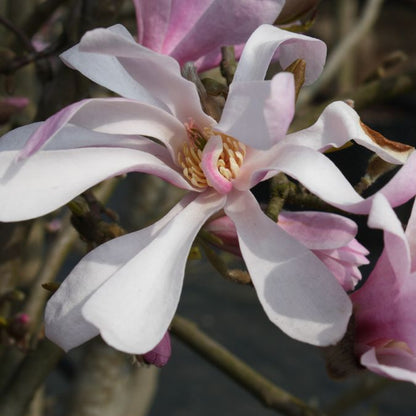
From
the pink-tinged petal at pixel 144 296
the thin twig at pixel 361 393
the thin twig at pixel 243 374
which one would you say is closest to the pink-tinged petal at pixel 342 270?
the pink-tinged petal at pixel 144 296

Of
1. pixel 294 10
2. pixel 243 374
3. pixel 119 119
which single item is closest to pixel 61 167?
pixel 119 119

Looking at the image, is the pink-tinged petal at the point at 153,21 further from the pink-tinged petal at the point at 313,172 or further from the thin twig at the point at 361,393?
the thin twig at the point at 361,393

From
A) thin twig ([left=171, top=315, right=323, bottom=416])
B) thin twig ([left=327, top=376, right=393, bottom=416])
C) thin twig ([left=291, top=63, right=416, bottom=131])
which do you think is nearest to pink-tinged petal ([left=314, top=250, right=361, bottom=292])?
thin twig ([left=171, top=315, right=323, bottom=416])

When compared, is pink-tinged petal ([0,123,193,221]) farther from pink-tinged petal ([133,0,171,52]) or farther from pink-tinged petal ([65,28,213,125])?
pink-tinged petal ([133,0,171,52])

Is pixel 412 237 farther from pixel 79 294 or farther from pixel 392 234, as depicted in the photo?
pixel 79 294

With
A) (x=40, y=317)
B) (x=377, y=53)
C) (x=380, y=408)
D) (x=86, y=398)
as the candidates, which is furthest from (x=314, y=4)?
(x=377, y=53)

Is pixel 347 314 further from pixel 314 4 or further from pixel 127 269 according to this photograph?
pixel 314 4
